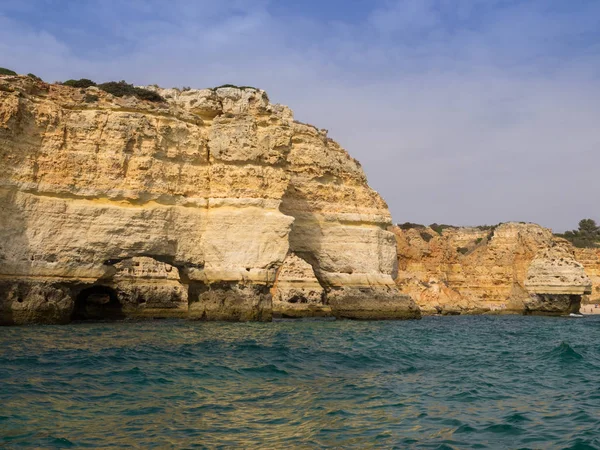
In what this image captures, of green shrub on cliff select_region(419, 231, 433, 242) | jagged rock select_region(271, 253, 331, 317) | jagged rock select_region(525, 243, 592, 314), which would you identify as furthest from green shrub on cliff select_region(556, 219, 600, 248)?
jagged rock select_region(271, 253, 331, 317)

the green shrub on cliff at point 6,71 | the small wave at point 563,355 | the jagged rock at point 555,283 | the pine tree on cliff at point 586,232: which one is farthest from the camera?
the pine tree on cliff at point 586,232

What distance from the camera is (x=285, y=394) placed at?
31.5 ft

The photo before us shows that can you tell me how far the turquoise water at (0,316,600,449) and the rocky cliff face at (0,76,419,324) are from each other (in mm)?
4722

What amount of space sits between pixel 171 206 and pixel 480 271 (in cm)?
3342

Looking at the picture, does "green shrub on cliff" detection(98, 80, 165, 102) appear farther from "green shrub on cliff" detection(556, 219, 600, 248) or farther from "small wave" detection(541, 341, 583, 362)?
"green shrub on cliff" detection(556, 219, 600, 248)

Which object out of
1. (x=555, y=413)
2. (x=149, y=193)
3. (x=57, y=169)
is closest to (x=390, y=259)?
(x=149, y=193)

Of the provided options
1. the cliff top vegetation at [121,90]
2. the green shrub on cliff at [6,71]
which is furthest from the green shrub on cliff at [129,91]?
the green shrub on cliff at [6,71]

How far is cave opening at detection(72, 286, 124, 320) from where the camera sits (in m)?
26.6

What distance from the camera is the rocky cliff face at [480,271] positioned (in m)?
44.1

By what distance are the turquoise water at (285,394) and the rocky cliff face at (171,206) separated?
4.72 m

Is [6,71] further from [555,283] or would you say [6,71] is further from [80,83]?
[555,283]

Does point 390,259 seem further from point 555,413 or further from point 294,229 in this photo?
point 555,413

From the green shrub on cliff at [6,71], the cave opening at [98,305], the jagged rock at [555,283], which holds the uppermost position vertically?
the green shrub on cliff at [6,71]

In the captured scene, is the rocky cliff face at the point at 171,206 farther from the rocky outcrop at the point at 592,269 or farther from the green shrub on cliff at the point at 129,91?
the rocky outcrop at the point at 592,269
